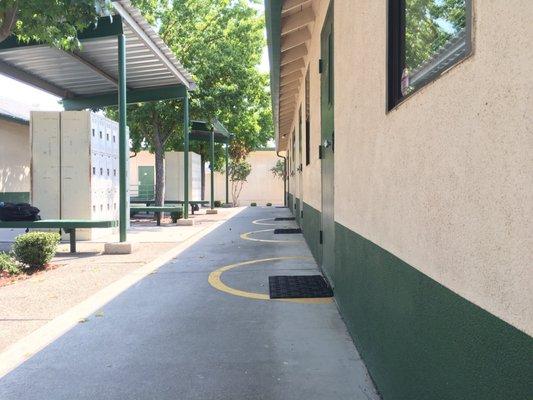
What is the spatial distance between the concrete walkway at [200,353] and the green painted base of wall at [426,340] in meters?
0.39

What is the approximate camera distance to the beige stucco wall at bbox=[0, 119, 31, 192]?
16.9 m

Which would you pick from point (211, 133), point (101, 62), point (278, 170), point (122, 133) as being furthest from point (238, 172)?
point (122, 133)

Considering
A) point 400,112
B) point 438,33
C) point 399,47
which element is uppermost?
point 399,47

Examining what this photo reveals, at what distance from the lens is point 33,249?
293 inches

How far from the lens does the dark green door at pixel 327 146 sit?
5.61 m

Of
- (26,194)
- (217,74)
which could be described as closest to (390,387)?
(26,194)

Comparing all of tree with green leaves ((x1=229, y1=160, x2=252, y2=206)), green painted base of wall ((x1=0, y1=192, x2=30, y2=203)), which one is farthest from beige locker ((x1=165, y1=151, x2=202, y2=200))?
tree with green leaves ((x1=229, y1=160, x2=252, y2=206))

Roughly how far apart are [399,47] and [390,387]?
1912mm

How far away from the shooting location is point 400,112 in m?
2.54

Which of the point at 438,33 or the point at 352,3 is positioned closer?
the point at 438,33

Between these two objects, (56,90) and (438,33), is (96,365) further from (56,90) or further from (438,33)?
(56,90)

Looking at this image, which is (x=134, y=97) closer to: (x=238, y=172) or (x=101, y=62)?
(x=101, y=62)

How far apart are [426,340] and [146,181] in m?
25.1

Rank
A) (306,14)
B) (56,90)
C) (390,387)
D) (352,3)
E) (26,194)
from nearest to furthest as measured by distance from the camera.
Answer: (390,387)
(352,3)
(306,14)
(56,90)
(26,194)
